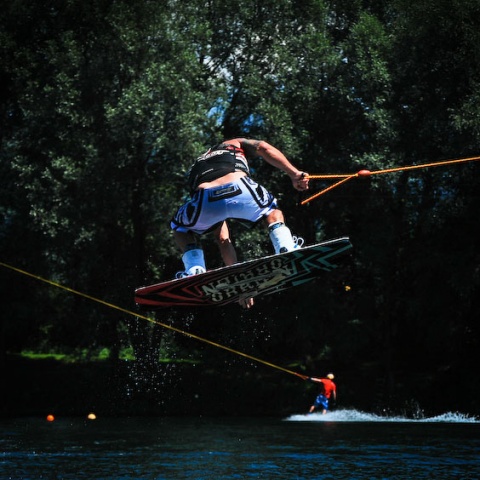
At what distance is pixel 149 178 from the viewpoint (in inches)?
1228

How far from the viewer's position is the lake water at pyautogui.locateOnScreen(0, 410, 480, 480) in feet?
59.8

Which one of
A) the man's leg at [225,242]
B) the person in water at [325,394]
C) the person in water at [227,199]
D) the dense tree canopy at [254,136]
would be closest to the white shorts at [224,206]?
the person in water at [227,199]

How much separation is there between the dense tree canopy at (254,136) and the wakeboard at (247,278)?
1582 centimetres

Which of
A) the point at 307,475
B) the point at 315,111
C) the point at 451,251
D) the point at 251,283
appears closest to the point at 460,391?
the point at 451,251

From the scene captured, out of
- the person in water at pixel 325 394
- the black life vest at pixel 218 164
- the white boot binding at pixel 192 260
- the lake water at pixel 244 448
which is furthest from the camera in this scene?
the person in water at pixel 325 394

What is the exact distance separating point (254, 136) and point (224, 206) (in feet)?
68.4

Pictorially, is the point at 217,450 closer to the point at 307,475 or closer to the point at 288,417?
the point at 307,475

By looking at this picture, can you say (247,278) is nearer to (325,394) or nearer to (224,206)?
(224,206)

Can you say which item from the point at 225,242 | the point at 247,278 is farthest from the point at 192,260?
the point at 247,278

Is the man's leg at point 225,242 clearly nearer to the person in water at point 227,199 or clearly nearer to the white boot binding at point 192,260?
the person in water at point 227,199

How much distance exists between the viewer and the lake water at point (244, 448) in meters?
18.2

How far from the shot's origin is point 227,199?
1156cm

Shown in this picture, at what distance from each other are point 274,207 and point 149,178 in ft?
63.6

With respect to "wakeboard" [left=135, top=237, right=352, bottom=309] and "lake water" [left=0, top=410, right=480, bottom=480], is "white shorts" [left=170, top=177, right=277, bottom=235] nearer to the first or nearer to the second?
"wakeboard" [left=135, top=237, right=352, bottom=309]
